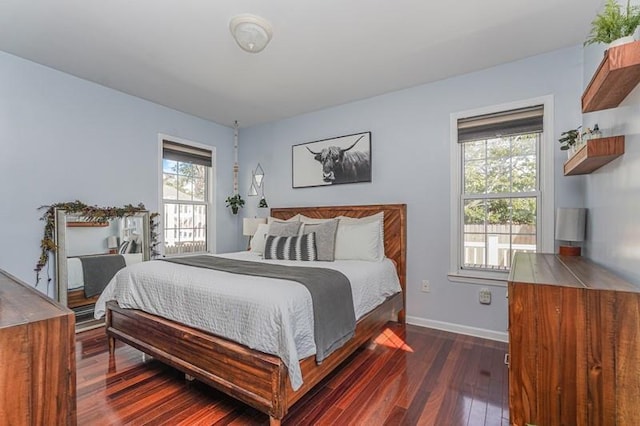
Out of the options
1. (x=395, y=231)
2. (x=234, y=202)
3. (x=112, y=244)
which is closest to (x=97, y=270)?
(x=112, y=244)

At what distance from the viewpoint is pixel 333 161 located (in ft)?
12.7

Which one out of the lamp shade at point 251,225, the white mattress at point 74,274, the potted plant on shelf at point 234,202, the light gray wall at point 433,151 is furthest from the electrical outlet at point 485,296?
the white mattress at point 74,274

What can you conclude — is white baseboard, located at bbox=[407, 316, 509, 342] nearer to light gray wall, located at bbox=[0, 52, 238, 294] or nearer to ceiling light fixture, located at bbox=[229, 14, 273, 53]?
ceiling light fixture, located at bbox=[229, 14, 273, 53]

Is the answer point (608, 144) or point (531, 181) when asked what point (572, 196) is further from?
point (608, 144)

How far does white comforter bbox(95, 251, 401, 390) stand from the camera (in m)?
1.59

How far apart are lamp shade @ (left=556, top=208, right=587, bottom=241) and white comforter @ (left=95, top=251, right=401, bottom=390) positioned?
4.87 ft

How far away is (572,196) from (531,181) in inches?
13.3

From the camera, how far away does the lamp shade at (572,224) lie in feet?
7.22

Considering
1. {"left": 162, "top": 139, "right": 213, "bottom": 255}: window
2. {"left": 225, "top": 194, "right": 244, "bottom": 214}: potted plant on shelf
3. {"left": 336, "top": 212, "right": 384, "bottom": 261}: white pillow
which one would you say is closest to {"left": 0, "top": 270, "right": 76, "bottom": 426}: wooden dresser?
{"left": 336, "top": 212, "right": 384, "bottom": 261}: white pillow

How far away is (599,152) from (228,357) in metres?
2.29

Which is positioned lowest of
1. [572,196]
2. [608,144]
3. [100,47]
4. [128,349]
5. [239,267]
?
[128,349]

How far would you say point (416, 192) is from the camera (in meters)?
3.29

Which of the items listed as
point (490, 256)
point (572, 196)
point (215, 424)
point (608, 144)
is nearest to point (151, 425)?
point (215, 424)

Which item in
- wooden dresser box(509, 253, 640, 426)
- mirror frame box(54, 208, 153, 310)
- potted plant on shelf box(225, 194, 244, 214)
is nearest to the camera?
wooden dresser box(509, 253, 640, 426)
